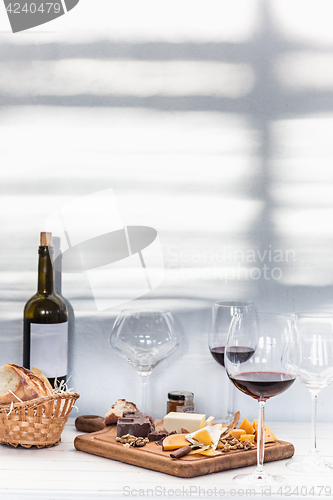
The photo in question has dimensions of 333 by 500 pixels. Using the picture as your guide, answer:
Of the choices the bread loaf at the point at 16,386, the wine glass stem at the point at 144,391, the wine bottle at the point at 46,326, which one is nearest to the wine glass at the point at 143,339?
the wine glass stem at the point at 144,391

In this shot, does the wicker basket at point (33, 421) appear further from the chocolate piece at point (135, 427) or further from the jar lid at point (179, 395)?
the jar lid at point (179, 395)

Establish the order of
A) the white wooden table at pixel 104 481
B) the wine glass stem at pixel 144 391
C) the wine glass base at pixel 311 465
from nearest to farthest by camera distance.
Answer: the white wooden table at pixel 104 481 → the wine glass base at pixel 311 465 → the wine glass stem at pixel 144 391

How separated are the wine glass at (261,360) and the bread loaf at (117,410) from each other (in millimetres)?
329

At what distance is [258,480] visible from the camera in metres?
0.93

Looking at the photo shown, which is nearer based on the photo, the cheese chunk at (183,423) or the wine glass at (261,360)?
the wine glass at (261,360)

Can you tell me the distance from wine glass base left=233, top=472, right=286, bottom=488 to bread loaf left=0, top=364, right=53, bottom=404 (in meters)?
0.41

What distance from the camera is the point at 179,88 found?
1.37 metres

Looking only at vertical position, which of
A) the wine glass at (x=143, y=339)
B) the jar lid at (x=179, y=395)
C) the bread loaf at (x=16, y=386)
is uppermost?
the wine glass at (x=143, y=339)

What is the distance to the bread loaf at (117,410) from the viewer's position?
3.90ft

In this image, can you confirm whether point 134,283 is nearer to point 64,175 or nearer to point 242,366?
point 64,175

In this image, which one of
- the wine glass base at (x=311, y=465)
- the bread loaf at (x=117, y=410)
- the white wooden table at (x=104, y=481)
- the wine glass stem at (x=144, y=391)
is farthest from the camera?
the wine glass stem at (x=144, y=391)

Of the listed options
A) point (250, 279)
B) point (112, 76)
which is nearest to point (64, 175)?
point (112, 76)

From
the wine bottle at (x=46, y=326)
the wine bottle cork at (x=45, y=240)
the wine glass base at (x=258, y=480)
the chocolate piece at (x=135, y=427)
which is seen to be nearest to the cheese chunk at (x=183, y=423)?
the chocolate piece at (x=135, y=427)

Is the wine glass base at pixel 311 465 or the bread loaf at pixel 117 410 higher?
the bread loaf at pixel 117 410
